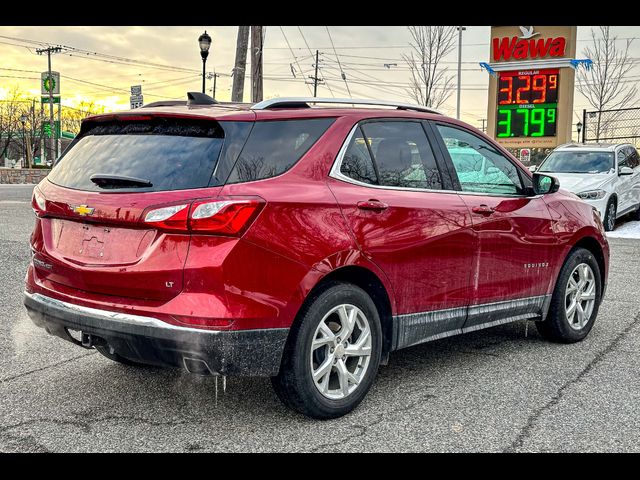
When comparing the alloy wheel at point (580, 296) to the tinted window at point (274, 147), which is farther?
the alloy wheel at point (580, 296)

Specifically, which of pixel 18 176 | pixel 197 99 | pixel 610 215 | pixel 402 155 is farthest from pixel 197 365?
pixel 18 176

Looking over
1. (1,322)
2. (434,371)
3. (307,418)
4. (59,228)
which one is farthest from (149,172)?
(1,322)

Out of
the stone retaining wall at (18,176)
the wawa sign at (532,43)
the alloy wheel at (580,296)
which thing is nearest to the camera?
the alloy wheel at (580,296)

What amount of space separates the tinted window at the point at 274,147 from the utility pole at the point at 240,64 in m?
14.8

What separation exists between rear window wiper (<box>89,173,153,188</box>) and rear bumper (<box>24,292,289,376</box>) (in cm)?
67

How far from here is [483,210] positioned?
508 centimetres

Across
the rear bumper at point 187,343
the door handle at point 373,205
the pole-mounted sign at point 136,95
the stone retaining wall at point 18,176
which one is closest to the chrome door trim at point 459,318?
the door handle at point 373,205

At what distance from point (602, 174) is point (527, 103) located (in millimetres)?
10236

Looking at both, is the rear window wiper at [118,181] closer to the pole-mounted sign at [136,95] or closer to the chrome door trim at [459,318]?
the chrome door trim at [459,318]

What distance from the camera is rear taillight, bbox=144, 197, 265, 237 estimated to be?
3.61 meters

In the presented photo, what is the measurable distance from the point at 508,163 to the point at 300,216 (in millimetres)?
2357

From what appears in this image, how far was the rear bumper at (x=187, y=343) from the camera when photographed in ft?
11.8

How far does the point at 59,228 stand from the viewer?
4.16 meters

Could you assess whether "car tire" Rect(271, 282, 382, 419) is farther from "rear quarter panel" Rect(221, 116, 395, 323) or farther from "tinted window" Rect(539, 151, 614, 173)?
"tinted window" Rect(539, 151, 614, 173)
